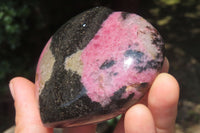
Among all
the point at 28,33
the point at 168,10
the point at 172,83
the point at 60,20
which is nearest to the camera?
the point at 172,83

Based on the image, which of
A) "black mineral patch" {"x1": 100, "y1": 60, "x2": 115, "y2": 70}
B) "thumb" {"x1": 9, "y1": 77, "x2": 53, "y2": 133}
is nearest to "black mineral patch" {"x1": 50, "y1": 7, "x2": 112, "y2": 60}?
"black mineral patch" {"x1": 100, "y1": 60, "x2": 115, "y2": 70}

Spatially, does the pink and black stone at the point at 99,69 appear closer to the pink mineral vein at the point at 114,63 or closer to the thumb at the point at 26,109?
the pink mineral vein at the point at 114,63

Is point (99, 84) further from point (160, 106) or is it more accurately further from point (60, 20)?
point (60, 20)

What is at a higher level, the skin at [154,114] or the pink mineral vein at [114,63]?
the pink mineral vein at [114,63]

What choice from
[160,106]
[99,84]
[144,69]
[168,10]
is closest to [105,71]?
[99,84]

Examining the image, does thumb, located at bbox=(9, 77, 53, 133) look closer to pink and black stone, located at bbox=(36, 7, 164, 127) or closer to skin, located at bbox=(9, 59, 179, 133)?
skin, located at bbox=(9, 59, 179, 133)

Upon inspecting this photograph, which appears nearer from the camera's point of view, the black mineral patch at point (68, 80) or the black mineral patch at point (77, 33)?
the black mineral patch at point (68, 80)

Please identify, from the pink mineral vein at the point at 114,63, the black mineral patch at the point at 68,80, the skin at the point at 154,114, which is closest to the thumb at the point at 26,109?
the skin at the point at 154,114
